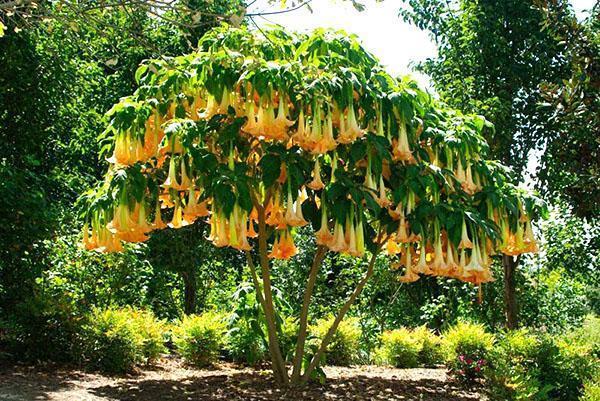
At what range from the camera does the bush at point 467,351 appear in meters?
7.26

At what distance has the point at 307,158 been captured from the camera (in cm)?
539

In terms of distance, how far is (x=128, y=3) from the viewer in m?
3.73

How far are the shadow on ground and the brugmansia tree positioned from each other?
1.38m

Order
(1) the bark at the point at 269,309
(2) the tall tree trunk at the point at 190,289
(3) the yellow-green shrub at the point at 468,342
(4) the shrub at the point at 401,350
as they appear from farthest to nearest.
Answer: (2) the tall tree trunk at the point at 190,289 < (4) the shrub at the point at 401,350 < (3) the yellow-green shrub at the point at 468,342 < (1) the bark at the point at 269,309

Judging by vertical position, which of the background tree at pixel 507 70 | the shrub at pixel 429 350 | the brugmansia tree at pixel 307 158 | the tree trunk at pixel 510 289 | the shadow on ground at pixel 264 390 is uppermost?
the background tree at pixel 507 70

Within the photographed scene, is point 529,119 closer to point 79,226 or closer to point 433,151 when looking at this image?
point 433,151

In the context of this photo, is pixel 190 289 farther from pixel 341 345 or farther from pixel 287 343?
pixel 287 343

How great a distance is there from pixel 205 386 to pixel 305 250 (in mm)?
Answer: 6088

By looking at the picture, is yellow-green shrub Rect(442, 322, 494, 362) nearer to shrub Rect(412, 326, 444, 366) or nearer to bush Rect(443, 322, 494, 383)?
bush Rect(443, 322, 494, 383)

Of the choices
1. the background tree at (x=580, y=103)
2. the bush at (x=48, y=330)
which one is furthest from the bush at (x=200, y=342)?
the background tree at (x=580, y=103)

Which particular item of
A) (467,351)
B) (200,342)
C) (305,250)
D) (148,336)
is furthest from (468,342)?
(305,250)

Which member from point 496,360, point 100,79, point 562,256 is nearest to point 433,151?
point 496,360

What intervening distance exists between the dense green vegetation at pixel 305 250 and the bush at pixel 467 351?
2cm

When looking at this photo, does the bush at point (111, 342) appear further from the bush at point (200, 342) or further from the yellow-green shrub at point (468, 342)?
the yellow-green shrub at point (468, 342)
